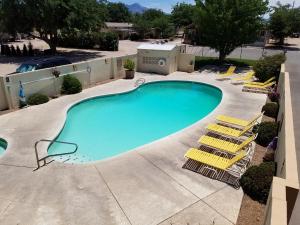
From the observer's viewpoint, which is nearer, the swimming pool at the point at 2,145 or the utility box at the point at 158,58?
the swimming pool at the point at 2,145

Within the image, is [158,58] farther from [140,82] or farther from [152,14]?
[152,14]

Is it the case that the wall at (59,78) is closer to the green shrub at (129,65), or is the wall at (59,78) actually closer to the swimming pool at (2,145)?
the green shrub at (129,65)

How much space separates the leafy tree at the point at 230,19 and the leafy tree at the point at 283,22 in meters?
25.1

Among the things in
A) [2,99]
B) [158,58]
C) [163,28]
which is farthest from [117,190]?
[163,28]

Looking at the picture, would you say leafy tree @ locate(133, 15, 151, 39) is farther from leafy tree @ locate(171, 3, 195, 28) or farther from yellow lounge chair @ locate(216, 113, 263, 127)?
yellow lounge chair @ locate(216, 113, 263, 127)

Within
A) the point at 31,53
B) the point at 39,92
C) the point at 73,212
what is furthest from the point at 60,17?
the point at 73,212

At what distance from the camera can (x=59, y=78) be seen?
59.9 feet

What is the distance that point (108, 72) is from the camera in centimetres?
2234

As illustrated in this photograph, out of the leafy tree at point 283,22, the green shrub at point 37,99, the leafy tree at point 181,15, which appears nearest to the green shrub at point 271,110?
the green shrub at point 37,99

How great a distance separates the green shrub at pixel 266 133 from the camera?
1119 cm

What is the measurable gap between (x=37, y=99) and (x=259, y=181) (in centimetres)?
1356

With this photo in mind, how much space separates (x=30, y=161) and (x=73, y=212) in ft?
11.9

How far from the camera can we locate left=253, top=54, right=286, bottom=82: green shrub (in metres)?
21.3

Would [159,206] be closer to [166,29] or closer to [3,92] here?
[3,92]
